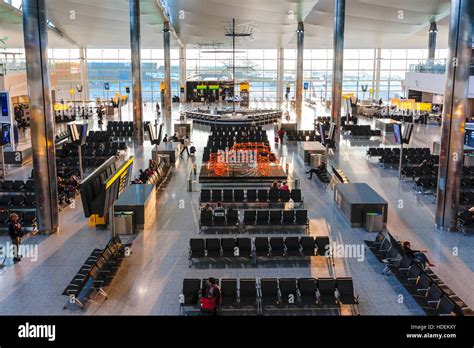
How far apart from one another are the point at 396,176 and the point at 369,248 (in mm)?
9520

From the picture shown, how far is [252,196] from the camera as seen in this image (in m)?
16.3

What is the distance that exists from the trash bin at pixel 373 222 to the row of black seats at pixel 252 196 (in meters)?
2.66

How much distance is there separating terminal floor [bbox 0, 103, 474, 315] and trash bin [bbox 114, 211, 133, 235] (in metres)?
0.43

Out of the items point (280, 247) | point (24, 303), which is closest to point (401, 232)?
point (280, 247)

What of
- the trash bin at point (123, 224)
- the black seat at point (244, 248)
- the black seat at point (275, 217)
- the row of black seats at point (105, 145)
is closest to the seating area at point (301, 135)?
the row of black seats at point (105, 145)

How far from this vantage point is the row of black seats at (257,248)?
38.2 feet

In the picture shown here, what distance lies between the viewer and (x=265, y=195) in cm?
1628

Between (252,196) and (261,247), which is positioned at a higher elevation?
(252,196)

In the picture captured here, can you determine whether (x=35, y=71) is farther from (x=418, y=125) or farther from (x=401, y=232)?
(x=418, y=125)

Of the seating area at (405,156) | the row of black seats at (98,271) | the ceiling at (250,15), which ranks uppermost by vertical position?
the ceiling at (250,15)

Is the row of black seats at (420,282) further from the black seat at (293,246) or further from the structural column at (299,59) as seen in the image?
the structural column at (299,59)

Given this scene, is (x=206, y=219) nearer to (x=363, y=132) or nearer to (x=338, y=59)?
(x=338, y=59)

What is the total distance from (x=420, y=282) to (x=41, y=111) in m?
10.1

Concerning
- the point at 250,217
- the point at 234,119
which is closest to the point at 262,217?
the point at 250,217
